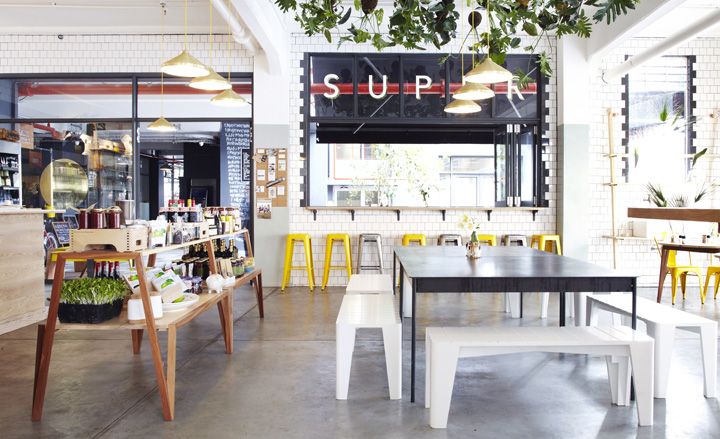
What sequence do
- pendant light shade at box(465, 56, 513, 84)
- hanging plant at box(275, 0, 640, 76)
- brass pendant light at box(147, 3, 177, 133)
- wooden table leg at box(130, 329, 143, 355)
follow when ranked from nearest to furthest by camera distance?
hanging plant at box(275, 0, 640, 76), pendant light shade at box(465, 56, 513, 84), wooden table leg at box(130, 329, 143, 355), brass pendant light at box(147, 3, 177, 133)

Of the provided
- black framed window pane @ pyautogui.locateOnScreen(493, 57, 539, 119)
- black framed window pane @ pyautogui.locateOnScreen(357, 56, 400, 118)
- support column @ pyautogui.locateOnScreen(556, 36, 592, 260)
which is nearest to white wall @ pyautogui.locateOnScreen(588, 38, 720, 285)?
support column @ pyautogui.locateOnScreen(556, 36, 592, 260)

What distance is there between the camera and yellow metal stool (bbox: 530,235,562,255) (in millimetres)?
6832

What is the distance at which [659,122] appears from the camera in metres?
7.36

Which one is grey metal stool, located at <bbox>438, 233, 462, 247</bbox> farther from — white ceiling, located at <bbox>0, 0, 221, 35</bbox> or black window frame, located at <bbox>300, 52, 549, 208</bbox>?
white ceiling, located at <bbox>0, 0, 221, 35</bbox>

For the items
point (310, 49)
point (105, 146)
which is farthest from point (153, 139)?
point (310, 49)

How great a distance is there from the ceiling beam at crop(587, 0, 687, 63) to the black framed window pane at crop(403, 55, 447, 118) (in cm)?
200

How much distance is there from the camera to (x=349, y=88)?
288 inches

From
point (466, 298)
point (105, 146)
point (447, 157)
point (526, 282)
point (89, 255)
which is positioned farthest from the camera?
point (447, 157)

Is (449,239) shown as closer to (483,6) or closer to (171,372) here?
(171,372)

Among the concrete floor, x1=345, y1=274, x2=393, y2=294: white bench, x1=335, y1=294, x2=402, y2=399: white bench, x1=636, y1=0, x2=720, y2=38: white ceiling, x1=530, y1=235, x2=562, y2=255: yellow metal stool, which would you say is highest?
x1=636, y1=0, x2=720, y2=38: white ceiling

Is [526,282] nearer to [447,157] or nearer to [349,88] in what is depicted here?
[349,88]

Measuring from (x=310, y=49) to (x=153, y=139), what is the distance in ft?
9.27

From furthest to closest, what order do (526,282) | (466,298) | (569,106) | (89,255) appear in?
(569,106) < (466,298) < (526,282) < (89,255)

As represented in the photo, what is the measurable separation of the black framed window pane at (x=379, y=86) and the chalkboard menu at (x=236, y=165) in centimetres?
177
